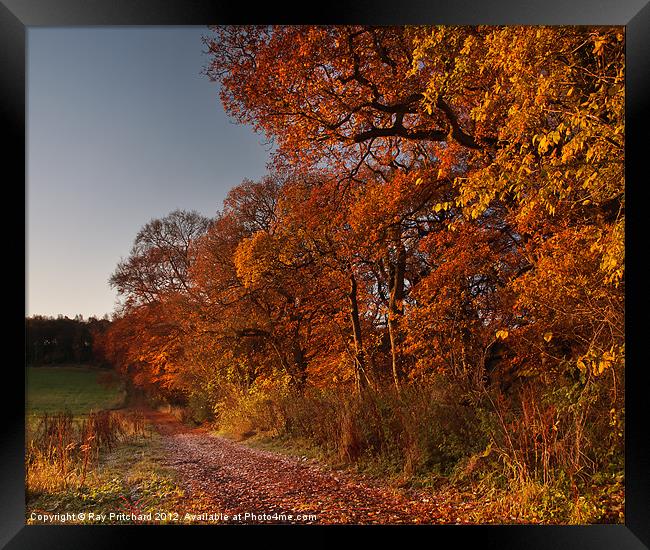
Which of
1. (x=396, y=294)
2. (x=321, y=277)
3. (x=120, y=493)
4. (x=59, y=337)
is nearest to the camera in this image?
(x=120, y=493)

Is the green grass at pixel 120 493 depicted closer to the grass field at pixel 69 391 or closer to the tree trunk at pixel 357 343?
the grass field at pixel 69 391

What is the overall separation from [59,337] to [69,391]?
1.75 ft

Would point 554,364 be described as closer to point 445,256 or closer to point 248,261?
point 445,256

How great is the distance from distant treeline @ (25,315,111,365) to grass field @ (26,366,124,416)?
102mm

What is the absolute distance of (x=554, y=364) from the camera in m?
5.29

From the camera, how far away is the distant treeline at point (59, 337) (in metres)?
4.81

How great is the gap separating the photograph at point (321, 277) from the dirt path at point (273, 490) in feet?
0.08

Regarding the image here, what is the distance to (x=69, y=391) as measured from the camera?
16.1 feet

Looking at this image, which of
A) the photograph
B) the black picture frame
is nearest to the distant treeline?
the photograph

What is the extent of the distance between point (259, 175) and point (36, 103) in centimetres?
216

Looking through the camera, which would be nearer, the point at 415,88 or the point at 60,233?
the point at 60,233
